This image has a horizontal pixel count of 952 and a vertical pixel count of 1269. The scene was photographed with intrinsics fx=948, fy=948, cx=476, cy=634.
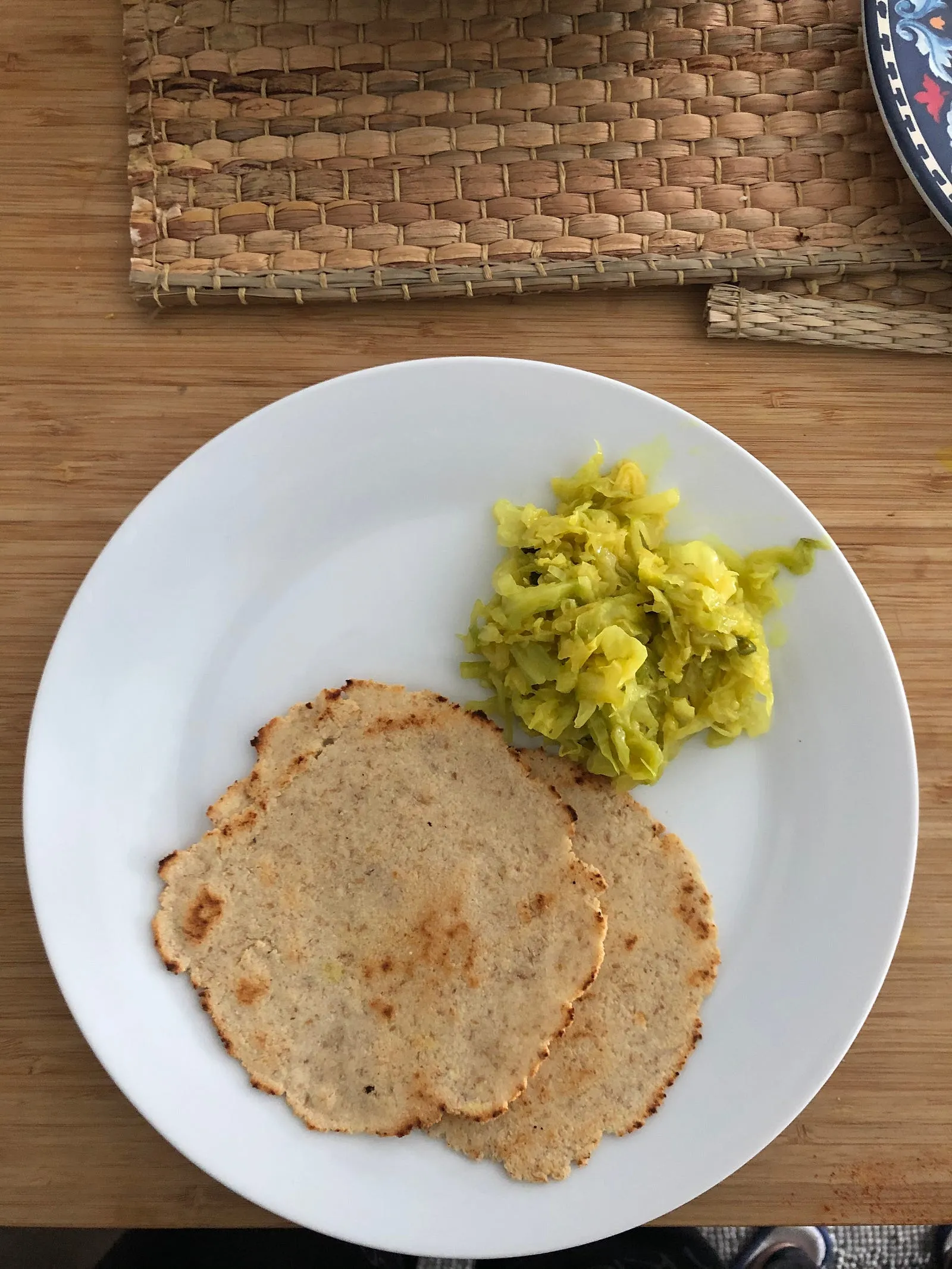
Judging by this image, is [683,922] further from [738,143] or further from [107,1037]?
[738,143]

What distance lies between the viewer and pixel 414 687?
2.16m

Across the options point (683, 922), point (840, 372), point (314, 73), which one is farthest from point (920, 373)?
point (314, 73)

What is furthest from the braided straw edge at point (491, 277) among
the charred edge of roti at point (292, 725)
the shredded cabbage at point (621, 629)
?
the charred edge of roti at point (292, 725)

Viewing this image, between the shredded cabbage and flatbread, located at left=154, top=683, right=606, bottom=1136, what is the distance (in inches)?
6.6

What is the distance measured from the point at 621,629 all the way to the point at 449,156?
1209 mm

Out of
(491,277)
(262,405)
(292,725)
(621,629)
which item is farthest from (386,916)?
(491,277)

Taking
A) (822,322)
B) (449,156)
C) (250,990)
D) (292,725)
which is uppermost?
(449,156)

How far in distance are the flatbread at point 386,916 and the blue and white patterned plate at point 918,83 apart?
63.3 inches

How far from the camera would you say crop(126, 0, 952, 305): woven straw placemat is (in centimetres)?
223

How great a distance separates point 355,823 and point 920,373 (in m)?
1.74

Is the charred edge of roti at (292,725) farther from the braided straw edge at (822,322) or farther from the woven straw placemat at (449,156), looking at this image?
the braided straw edge at (822,322)

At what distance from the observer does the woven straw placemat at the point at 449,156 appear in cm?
223

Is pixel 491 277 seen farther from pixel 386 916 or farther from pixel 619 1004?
pixel 619 1004

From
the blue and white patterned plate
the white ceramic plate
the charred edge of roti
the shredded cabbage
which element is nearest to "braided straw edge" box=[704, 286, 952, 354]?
the blue and white patterned plate
